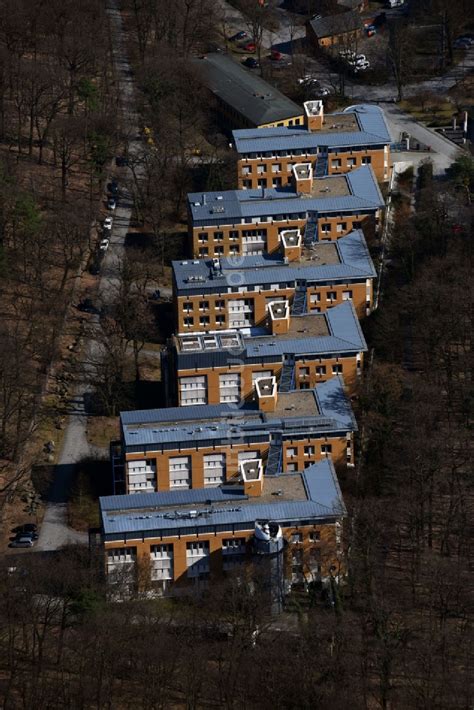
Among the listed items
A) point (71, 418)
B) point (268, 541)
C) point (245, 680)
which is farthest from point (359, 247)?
point (245, 680)

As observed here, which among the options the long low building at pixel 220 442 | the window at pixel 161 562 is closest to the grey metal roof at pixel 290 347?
the long low building at pixel 220 442

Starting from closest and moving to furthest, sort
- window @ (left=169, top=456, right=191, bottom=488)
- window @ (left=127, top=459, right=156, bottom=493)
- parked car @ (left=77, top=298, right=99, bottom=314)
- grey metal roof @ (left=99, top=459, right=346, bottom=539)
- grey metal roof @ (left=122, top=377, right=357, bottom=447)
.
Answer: grey metal roof @ (left=99, top=459, right=346, bottom=539) → grey metal roof @ (left=122, top=377, right=357, bottom=447) → window @ (left=127, top=459, right=156, bottom=493) → window @ (left=169, top=456, right=191, bottom=488) → parked car @ (left=77, top=298, right=99, bottom=314)

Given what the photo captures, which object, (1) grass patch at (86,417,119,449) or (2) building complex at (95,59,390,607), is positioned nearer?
(2) building complex at (95,59,390,607)

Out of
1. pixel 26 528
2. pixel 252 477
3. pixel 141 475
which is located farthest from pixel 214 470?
pixel 26 528

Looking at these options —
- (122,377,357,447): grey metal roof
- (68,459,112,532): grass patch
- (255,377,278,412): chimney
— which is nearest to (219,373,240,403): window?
(255,377,278,412): chimney

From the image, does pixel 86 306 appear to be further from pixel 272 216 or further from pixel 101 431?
pixel 101 431

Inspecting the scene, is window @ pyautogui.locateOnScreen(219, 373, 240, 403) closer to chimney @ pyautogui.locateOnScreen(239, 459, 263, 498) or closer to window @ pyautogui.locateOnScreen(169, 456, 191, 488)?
window @ pyautogui.locateOnScreen(169, 456, 191, 488)

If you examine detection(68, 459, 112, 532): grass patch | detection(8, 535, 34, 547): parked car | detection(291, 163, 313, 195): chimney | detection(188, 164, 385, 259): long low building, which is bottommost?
detection(8, 535, 34, 547): parked car
